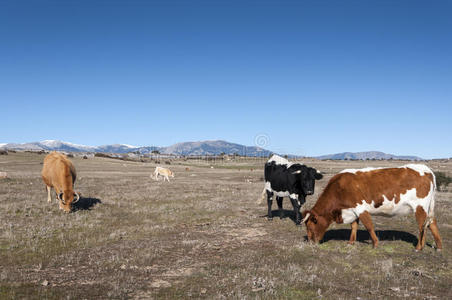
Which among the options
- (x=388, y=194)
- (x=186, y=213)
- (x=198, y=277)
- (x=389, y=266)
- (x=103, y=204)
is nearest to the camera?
(x=198, y=277)

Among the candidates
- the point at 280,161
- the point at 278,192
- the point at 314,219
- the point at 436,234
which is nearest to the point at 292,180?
the point at 278,192

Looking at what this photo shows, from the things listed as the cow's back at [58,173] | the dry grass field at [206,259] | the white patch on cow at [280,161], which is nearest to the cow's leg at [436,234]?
the dry grass field at [206,259]

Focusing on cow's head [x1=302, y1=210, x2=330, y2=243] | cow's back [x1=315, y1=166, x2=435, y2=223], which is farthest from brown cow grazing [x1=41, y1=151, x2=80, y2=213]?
cow's back [x1=315, y1=166, x2=435, y2=223]

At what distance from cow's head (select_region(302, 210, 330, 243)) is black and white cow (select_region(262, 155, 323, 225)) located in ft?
7.86

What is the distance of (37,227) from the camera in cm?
1305

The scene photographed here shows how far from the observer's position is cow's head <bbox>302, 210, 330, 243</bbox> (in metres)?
10.4

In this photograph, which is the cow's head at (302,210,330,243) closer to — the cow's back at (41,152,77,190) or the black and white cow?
the black and white cow

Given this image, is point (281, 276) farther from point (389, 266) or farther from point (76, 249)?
point (76, 249)

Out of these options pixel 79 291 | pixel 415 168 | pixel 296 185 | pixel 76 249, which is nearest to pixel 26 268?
pixel 76 249

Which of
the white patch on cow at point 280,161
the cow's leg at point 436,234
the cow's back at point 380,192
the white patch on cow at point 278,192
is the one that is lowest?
the cow's leg at point 436,234

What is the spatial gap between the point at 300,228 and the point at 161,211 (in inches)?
320

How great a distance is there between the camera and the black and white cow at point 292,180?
13133 mm

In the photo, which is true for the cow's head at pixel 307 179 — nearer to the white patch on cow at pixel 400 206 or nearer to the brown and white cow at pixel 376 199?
the brown and white cow at pixel 376 199

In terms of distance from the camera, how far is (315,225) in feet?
34.6
